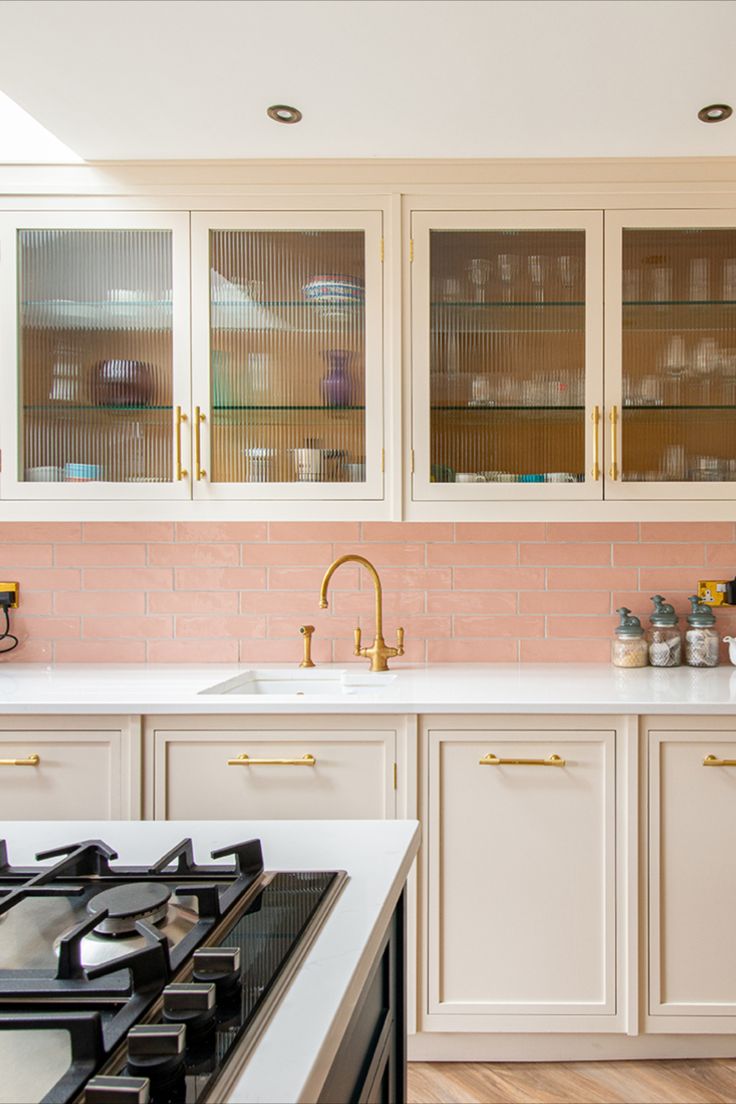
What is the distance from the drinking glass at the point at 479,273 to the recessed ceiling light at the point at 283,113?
59cm

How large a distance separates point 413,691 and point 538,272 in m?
1.20

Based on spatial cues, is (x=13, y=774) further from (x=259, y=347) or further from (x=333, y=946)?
(x=333, y=946)

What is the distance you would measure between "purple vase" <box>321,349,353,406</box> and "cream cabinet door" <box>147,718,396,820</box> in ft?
2.94

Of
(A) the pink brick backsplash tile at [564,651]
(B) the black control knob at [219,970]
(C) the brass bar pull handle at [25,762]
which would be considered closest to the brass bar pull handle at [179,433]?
(C) the brass bar pull handle at [25,762]

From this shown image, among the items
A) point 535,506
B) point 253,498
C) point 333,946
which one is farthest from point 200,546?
point 333,946

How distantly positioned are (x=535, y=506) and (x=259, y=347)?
0.89 meters

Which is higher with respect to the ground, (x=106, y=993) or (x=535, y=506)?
(x=535, y=506)

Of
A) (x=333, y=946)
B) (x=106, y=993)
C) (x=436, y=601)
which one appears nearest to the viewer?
(x=106, y=993)

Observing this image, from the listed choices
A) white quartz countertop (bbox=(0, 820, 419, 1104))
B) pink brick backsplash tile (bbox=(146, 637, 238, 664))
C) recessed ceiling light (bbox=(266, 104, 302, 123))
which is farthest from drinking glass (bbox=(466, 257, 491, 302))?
white quartz countertop (bbox=(0, 820, 419, 1104))

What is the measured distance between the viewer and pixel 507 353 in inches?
87.2

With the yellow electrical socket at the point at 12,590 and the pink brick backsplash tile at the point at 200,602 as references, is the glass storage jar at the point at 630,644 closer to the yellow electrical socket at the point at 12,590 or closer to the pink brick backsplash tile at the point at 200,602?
the pink brick backsplash tile at the point at 200,602

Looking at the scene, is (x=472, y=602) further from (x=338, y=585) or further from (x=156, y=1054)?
(x=156, y=1054)

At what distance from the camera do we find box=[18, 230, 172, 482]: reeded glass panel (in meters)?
2.21

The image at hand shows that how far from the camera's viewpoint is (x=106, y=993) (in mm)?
580
